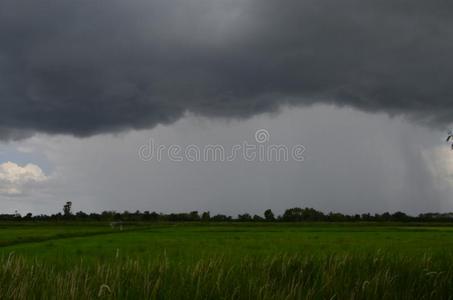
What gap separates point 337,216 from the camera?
122m

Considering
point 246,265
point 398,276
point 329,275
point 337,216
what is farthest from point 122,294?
point 337,216

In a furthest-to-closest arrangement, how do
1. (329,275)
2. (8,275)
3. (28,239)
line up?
(28,239), (329,275), (8,275)

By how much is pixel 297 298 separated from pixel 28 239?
120ft

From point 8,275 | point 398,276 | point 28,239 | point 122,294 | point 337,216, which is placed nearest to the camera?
point 122,294

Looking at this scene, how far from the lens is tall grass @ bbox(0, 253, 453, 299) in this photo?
605cm

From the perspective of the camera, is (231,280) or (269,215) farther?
(269,215)

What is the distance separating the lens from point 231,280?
22.4 ft

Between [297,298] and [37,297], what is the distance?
3019 mm

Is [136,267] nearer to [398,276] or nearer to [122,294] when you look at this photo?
[122,294]

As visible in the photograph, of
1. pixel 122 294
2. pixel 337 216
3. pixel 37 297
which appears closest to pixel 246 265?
pixel 122 294

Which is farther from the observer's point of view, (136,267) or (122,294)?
(136,267)

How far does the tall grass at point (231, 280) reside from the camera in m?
6.05

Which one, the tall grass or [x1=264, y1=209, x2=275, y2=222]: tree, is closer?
the tall grass

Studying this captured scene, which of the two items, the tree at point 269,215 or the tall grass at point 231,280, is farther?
the tree at point 269,215
